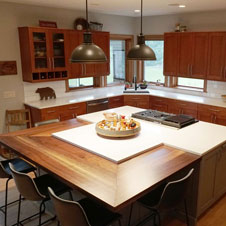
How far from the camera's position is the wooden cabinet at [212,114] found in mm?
4676

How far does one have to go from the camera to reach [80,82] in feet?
19.7

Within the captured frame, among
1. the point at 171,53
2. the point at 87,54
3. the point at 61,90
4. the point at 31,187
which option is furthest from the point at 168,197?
the point at 171,53

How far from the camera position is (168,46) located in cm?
565

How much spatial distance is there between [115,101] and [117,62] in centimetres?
139

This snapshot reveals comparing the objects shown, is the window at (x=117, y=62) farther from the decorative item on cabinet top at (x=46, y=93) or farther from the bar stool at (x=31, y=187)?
the bar stool at (x=31, y=187)

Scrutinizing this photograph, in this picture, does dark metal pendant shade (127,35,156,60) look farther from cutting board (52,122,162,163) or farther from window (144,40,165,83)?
window (144,40,165,83)

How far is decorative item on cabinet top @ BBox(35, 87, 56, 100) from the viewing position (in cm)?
519

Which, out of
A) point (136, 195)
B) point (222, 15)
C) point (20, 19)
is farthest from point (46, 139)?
point (222, 15)

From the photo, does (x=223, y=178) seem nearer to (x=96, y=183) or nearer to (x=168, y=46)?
(x=96, y=183)

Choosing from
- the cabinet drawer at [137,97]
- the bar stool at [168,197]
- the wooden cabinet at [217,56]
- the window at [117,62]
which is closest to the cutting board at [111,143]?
the bar stool at [168,197]

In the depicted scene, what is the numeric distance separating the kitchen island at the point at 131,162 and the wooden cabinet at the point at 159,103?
2.02 meters

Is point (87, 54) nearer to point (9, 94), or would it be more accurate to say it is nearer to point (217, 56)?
point (9, 94)

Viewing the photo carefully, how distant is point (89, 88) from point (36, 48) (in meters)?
1.64

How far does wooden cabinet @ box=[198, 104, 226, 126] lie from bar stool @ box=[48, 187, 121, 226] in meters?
3.22
